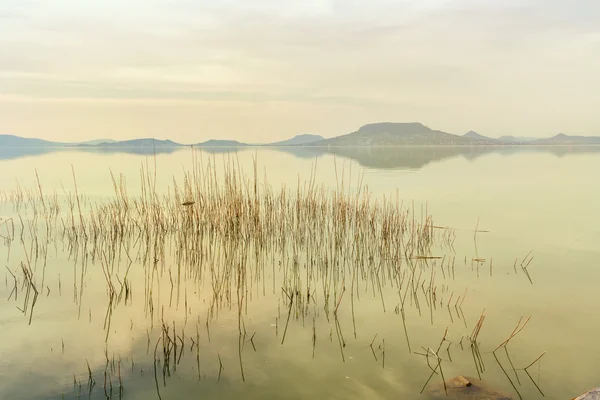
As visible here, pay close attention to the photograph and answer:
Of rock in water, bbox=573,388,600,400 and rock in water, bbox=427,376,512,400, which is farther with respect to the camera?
rock in water, bbox=427,376,512,400

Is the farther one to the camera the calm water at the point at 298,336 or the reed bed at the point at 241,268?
the reed bed at the point at 241,268

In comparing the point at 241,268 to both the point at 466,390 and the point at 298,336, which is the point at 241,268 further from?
the point at 466,390

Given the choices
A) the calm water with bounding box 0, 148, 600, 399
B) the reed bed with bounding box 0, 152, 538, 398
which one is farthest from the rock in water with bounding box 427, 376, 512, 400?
the reed bed with bounding box 0, 152, 538, 398

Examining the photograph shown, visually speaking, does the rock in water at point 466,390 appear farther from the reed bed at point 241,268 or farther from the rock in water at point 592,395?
the rock in water at point 592,395

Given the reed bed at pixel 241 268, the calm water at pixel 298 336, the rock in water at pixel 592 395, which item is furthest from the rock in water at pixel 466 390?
the rock in water at pixel 592 395

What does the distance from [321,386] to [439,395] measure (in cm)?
87

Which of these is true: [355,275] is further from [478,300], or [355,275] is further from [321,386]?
[321,386]

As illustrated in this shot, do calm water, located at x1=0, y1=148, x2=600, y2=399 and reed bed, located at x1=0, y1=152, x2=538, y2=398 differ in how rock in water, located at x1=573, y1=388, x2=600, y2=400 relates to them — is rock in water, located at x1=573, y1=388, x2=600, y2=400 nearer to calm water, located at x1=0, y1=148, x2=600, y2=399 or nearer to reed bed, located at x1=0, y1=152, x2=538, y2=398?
calm water, located at x1=0, y1=148, x2=600, y2=399

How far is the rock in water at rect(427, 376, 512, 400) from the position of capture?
318 cm

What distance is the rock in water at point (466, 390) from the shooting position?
10.4ft

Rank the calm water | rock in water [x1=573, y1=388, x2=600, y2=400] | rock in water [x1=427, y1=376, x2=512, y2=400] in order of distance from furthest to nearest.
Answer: the calm water < rock in water [x1=427, y1=376, x2=512, y2=400] < rock in water [x1=573, y1=388, x2=600, y2=400]

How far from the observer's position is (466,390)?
128 inches

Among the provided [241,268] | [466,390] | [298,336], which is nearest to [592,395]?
[466,390]

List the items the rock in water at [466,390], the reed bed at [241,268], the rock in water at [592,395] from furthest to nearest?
the reed bed at [241,268], the rock in water at [466,390], the rock in water at [592,395]
